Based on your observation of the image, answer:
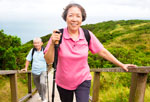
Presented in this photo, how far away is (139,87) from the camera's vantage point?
2180 mm

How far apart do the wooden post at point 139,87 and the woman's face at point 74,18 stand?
1.01m

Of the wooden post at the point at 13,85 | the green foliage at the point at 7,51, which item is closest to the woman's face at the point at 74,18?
the wooden post at the point at 13,85

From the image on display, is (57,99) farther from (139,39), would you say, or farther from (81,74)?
(139,39)

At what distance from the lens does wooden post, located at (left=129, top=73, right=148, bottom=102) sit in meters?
2.13

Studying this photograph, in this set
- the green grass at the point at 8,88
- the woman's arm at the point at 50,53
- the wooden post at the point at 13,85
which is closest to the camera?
the woman's arm at the point at 50,53

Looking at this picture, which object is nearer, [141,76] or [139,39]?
[141,76]

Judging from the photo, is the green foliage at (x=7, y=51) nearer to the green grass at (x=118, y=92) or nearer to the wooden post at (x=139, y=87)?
the green grass at (x=118, y=92)

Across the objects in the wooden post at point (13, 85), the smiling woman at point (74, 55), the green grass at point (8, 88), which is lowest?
the green grass at point (8, 88)

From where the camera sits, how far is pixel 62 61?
7.29 ft

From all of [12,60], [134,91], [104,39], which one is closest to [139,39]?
[104,39]

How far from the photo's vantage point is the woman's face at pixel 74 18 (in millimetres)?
2204

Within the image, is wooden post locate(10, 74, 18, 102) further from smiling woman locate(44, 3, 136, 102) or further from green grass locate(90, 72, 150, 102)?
green grass locate(90, 72, 150, 102)

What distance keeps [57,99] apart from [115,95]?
7.00ft

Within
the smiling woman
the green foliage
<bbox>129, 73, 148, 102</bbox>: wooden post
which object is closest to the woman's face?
the smiling woman
